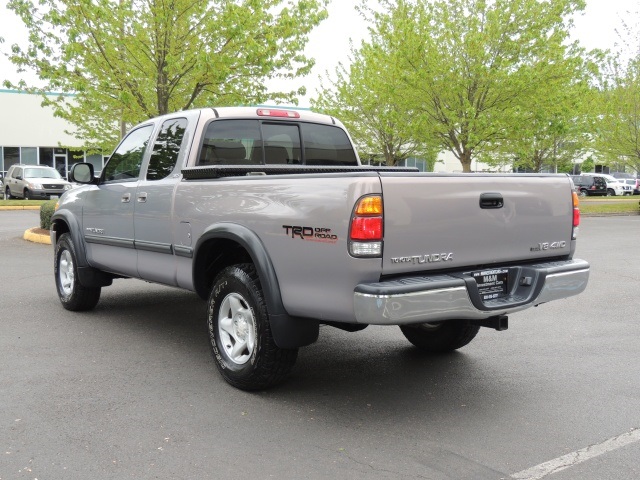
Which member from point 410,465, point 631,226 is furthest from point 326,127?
point 631,226

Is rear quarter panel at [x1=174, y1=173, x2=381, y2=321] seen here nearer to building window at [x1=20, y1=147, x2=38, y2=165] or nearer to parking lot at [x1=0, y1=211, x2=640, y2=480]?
parking lot at [x1=0, y1=211, x2=640, y2=480]

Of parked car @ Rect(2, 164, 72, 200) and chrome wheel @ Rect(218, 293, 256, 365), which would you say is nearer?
chrome wheel @ Rect(218, 293, 256, 365)

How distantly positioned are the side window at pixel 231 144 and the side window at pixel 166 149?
270 mm

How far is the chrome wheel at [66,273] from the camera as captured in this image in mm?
7598

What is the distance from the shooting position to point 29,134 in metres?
41.3

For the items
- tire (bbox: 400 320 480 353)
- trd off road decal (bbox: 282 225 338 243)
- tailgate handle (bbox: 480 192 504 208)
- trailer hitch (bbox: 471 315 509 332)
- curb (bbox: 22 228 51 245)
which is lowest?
curb (bbox: 22 228 51 245)

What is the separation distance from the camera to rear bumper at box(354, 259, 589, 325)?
3951 mm

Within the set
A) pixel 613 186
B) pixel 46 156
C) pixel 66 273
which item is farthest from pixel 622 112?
pixel 46 156

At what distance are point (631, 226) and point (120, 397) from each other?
1920 centimetres

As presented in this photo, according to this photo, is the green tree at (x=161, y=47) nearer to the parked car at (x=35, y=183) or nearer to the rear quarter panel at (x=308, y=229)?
the rear quarter panel at (x=308, y=229)

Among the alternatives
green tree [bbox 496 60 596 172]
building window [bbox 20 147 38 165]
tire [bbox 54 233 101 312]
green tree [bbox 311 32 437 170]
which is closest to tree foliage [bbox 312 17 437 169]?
green tree [bbox 311 32 437 170]

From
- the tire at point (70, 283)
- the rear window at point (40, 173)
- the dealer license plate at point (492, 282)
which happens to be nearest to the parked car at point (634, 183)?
the rear window at point (40, 173)

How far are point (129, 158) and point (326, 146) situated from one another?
194 cm

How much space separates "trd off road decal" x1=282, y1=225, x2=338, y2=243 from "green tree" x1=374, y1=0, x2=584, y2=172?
724 inches
